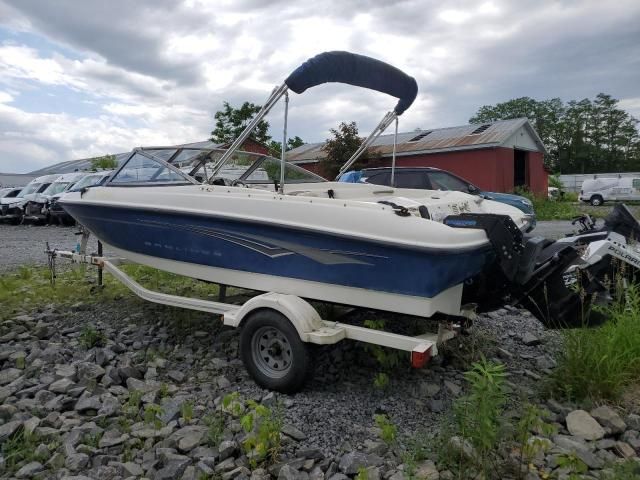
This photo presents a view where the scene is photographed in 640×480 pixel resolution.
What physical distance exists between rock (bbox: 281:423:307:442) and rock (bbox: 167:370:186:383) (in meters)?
1.25

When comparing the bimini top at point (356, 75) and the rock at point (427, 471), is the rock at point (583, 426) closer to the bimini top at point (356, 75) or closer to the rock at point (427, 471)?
the rock at point (427, 471)

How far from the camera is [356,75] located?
4688mm

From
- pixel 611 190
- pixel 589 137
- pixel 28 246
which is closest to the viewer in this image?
pixel 28 246

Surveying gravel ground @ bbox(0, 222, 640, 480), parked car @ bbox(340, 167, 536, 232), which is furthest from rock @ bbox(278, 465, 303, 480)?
parked car @ bbox(340, 167, 536, 232)

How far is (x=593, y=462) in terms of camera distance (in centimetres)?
277

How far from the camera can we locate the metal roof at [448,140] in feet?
73.6

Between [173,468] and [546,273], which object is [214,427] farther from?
[546,273]

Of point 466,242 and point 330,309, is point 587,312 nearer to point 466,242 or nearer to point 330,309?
point 466,242

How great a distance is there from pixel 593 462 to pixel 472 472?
69cm

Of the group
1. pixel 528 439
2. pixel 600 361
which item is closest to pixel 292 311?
pixel 528 439

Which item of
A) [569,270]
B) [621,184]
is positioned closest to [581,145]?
[621,184]

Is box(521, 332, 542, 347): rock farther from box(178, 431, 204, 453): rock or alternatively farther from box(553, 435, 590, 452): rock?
box(178, 431, 204, 453): rock

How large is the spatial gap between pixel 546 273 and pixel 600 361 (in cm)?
66

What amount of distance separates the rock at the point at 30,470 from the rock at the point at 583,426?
304 centimetres
